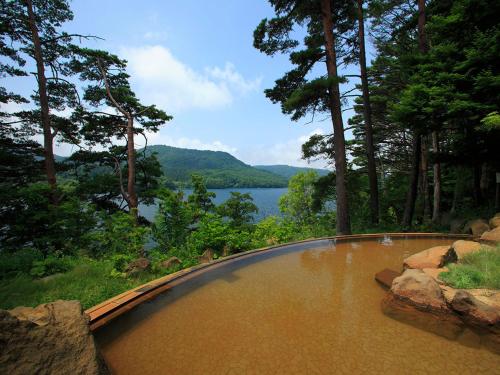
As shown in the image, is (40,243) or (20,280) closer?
(20,280)

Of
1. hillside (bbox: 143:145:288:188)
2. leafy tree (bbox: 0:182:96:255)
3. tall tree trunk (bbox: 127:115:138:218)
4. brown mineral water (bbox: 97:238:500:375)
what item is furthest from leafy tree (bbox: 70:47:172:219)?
hillside (bbox: 143:145:288:188)

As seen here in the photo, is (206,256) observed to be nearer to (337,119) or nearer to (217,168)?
(337,119)

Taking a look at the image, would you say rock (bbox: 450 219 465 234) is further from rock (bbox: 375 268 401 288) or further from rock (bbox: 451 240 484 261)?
rock (bbox: 375 268 401 288)

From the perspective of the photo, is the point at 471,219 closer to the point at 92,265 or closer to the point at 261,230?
the point at 261,230

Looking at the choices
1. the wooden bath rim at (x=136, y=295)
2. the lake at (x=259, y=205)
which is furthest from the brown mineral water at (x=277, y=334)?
the lake at (x=259, y=205)

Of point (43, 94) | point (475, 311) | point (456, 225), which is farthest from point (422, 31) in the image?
point (43, 94)

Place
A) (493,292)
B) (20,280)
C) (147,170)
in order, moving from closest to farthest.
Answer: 1. (493,292)
2. (20,280)
3. (147,170)

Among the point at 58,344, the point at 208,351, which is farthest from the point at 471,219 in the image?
the point at 58,344

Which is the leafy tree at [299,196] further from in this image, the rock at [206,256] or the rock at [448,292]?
the rock at [448,292]

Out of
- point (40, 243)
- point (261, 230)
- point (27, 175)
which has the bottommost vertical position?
point (261, 230)
